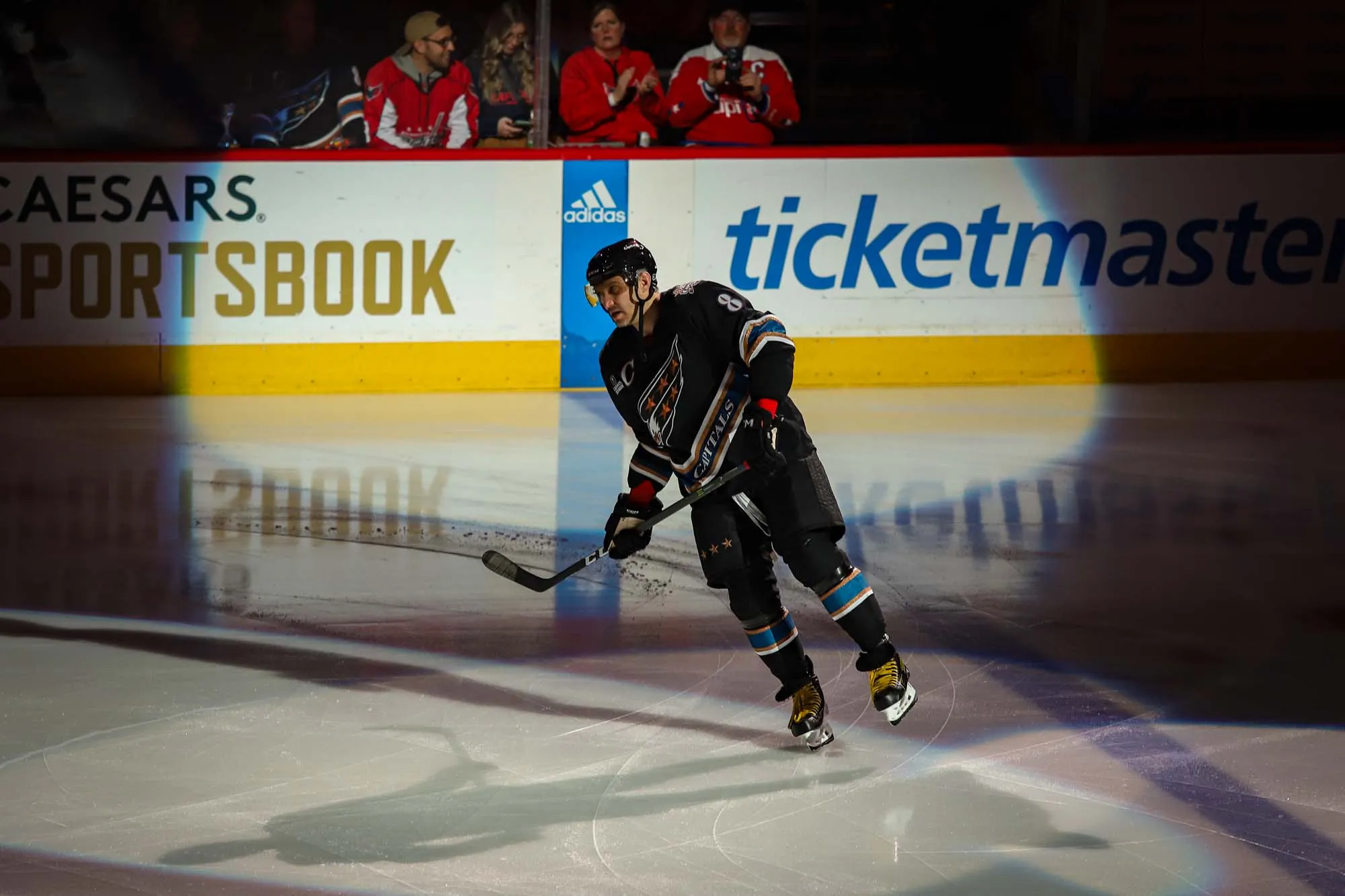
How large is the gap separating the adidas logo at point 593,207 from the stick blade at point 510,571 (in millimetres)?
5555

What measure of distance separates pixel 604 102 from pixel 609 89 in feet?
0.33

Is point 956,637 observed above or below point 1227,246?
below

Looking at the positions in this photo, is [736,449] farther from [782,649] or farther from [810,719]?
[810,719]

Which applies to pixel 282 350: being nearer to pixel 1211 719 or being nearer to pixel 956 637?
pixel 956 637

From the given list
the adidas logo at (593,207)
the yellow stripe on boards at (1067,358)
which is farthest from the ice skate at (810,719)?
the adidas logo at (593,207)

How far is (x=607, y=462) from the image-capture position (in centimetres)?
762

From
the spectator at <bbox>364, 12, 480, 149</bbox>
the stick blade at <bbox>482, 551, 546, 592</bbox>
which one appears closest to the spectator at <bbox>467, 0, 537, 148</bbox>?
the spectator at <bbox>364, 12, 480, 149</bbox>

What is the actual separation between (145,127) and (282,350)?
1.49 meters

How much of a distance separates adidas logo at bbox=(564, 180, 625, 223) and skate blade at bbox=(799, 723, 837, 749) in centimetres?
611

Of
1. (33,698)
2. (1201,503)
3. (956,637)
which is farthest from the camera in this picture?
(1201,503)

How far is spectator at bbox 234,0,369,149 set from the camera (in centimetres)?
970

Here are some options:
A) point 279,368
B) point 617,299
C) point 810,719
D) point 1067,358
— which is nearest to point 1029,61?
point 1067,358

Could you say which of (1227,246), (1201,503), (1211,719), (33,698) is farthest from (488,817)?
(1227,246)

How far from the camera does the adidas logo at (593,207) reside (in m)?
9.71
